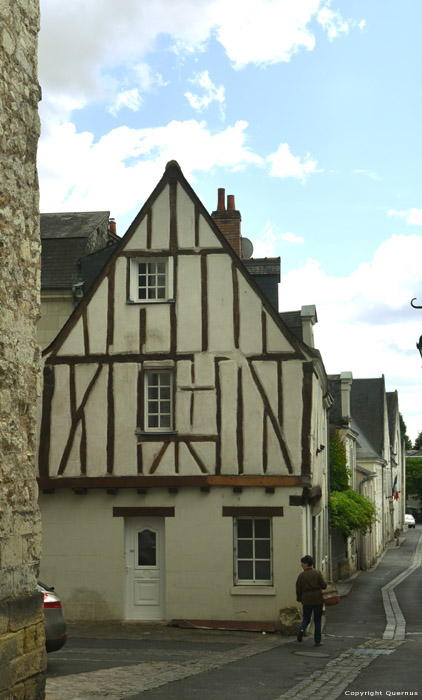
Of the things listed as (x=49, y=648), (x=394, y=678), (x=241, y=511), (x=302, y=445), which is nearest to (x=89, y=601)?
(x=241, y=511)

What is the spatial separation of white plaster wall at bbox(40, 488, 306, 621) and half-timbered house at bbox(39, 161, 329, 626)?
0.8 inches

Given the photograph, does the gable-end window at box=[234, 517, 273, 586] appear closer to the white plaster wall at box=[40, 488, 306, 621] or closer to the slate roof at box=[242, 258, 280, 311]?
the white plaster wall at box=[40, 488, 306, 621]

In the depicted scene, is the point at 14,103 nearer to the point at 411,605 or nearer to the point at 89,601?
the point at 89,601

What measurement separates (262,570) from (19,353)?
9.27m

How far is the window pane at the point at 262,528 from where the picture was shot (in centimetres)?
1545

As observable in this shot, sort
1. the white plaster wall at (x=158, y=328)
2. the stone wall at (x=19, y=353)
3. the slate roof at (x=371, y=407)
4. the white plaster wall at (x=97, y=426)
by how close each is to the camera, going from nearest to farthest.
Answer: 1. the stone wall at (x=19, y=353)
2. the white plaster wall at (x=97, y=426)
3. the white plaster wall at (x=158, y=328)
4. the slate roof at (x=371, y=407)

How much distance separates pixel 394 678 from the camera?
9.78 meters

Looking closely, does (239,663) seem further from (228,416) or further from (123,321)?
(123,321)

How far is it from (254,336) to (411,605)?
829 cm

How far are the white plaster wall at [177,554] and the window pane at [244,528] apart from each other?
0.23 meters

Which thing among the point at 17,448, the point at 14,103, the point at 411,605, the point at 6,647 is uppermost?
the point at 14,103

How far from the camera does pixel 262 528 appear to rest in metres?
15.5

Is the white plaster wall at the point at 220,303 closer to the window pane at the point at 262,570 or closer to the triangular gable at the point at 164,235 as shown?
the triangular gable at the point at 164,235

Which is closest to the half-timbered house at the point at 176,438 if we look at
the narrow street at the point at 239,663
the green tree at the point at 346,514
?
the narrow street at the point at 239,663
